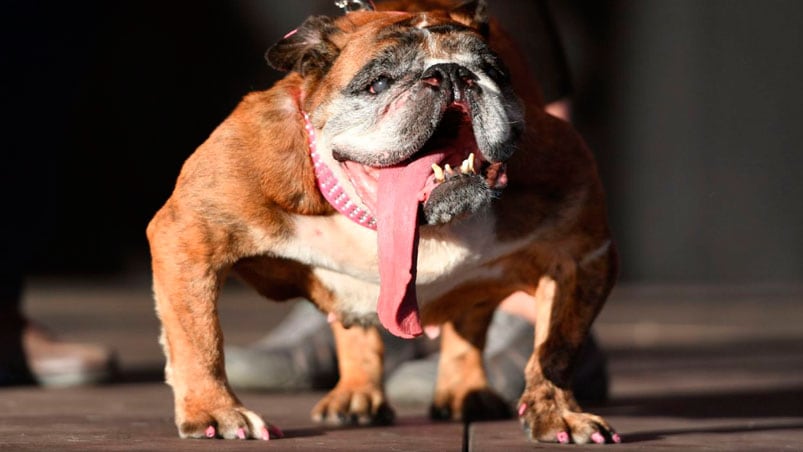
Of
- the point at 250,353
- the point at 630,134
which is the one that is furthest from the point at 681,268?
the point at 250,353

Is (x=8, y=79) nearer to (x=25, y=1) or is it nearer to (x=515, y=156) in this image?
(x=25, y=1)

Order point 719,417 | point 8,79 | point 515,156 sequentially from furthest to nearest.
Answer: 1. point 8,79
2. point 719,417
3. point 515,156

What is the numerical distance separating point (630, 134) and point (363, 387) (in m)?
4.47

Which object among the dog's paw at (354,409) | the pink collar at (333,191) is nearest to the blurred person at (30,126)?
the dog's paw at (354,409)

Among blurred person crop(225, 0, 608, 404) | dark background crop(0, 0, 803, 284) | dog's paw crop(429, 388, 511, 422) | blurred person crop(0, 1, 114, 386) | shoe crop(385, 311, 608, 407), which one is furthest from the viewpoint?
dark background crop(0, 0, 803, 284)

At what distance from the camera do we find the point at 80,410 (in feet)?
12.9

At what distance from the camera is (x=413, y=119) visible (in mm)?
3146

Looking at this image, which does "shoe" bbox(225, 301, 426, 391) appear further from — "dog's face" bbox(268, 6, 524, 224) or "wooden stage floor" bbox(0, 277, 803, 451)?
"dog's face" bbox(268, 6, 524, 224)

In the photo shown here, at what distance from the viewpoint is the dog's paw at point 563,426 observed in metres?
3.29

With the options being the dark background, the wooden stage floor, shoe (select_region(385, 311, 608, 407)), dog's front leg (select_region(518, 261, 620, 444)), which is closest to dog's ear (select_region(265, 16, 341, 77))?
dog's front leg (select_region(518, 261, 620, 444))

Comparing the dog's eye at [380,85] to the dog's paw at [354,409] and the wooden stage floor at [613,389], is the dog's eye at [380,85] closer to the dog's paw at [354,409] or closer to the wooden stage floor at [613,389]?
the wooden stage floor at [613,389]

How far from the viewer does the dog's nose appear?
10.4 ft

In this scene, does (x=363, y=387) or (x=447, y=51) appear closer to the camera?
(x=447, y=51)

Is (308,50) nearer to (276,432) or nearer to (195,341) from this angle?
(195,341)
